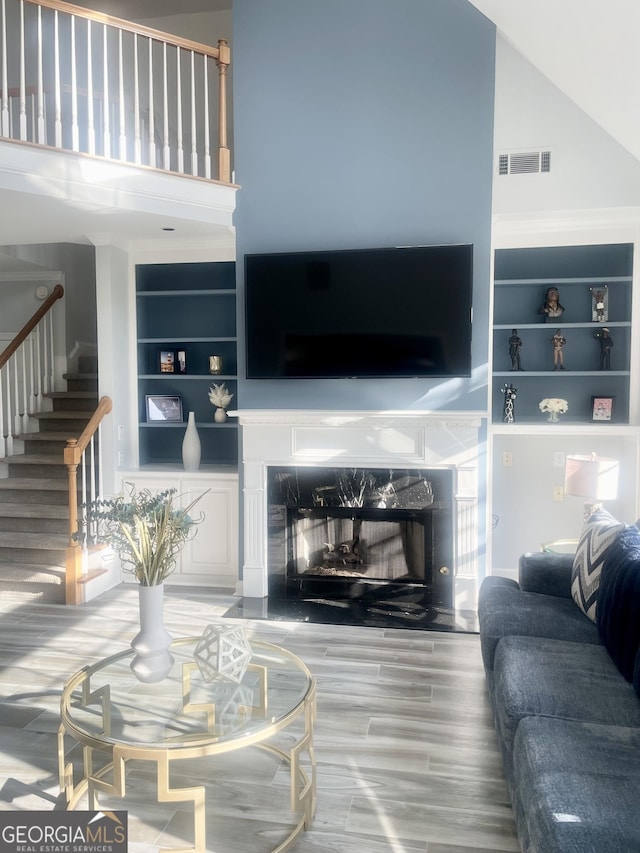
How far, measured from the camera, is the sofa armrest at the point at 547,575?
3.51m

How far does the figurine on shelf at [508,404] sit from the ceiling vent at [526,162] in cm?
147

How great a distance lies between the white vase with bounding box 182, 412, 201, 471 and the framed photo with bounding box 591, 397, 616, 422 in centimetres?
292

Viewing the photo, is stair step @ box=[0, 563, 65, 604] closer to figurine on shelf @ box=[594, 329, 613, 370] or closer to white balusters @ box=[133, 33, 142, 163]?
white balusters @ box=[133, 33, 142, 163]

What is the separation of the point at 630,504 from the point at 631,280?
152 cm

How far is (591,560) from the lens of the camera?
126 inches

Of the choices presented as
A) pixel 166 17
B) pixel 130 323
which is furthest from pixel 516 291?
pixel 166 17

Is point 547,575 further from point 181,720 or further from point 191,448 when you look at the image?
point 191,448

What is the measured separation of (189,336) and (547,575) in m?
3.50

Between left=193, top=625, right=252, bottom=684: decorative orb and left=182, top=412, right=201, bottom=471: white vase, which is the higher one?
left=182, top=412, right=201, bottom=471: white vase

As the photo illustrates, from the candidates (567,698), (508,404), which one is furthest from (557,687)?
(508,404)

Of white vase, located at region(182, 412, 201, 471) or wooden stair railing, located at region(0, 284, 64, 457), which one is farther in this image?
wooden stair railing, located at region(0, 284, 64, 457)

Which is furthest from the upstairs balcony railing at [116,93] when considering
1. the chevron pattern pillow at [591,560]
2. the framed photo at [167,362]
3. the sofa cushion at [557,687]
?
the sofa cushion at [557,687]

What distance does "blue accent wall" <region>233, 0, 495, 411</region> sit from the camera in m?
4.47

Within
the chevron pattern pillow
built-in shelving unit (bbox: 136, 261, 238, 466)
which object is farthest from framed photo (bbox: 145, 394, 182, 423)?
the chevron pattern pillow
